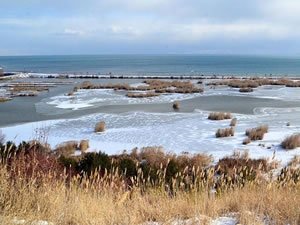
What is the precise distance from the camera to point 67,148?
18.1 metres

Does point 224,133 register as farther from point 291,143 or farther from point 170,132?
point 291,143

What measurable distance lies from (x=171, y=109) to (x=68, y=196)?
2747 cm

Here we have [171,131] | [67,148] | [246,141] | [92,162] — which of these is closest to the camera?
[92,162]

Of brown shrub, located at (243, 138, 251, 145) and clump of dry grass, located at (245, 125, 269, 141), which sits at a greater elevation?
clump of dry grass, located at (245, 125, 269, 141)

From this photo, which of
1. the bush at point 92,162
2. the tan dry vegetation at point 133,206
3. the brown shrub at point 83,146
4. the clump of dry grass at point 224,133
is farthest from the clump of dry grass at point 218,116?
the tan dry vegetation at point 133,206

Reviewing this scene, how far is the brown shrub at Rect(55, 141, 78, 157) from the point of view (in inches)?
681

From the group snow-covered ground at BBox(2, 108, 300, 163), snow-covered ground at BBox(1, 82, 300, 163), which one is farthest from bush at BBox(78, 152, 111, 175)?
snow-covered ground at BBox(2, 108, 300, 163)

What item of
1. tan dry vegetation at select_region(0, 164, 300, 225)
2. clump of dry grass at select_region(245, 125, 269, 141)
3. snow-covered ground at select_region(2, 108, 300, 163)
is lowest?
snow-covered ground at select_region(2, 108, 300, 163)

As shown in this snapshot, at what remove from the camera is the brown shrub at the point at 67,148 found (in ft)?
56.7

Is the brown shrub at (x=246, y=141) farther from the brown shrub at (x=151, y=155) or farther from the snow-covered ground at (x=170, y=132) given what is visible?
the brown shrub at (x=151, y=155)

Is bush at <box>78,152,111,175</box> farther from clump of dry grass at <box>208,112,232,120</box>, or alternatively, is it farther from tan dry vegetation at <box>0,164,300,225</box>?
clump of dry grass at <box>208,112,232,120</box>

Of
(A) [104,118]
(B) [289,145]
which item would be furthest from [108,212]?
(A) [104,118]

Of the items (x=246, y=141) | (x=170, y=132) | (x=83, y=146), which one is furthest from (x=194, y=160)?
(x=170, y=132)

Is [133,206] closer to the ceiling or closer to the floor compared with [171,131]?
closer to the ceiling
